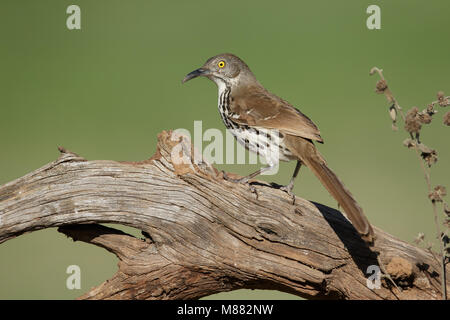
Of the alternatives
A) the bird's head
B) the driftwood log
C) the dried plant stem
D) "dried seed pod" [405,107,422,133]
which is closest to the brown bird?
the bird's head

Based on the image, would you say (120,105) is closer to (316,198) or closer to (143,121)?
(143,121)

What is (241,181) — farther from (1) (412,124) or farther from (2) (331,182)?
(1) (412,124)

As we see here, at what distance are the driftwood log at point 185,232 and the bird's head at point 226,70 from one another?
144 cm

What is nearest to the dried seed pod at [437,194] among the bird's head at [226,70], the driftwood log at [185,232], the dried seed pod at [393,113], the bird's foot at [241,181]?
the dried seed pod at [393,113]

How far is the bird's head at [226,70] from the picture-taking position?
19.9 feet

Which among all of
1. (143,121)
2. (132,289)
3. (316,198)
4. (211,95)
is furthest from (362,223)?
(211,95)

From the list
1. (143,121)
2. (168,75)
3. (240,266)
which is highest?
(168,75)

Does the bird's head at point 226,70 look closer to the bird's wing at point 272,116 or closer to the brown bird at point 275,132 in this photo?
the brown bird at point 275,132

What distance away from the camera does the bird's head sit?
19.9 ft

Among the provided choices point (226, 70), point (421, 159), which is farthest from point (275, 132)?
point (421, 159)

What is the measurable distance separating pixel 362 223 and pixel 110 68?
12.3m

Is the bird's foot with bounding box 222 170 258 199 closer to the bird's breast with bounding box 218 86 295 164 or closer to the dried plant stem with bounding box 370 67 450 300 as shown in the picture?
the bird's breast with bounding box 218 86 295 164
